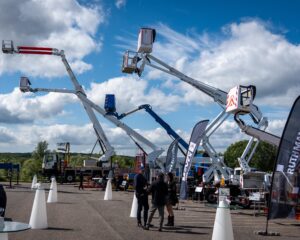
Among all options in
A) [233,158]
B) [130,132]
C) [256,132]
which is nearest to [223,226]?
[256,132]

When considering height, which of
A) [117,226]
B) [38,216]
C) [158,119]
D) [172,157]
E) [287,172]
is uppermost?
[158,119]

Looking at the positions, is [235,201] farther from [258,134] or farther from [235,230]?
[235,230]

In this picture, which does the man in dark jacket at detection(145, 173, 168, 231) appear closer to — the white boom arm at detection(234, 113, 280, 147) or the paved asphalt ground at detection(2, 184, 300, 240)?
the paved asphalt ground at detection(2, 184, 300, 240)

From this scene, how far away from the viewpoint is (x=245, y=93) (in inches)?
749

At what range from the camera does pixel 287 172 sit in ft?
39.4

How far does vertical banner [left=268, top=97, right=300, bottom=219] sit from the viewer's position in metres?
11.9

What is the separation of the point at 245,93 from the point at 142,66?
917 cm

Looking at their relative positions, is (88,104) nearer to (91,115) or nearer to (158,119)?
(91,115)

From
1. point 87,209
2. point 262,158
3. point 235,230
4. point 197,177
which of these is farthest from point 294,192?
point 262,158

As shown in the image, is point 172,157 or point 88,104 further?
point 88,104

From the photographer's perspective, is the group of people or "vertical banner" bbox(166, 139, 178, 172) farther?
"vertical banner" bbox(166, 139, 178, 172)

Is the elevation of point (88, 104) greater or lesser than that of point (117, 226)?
greater

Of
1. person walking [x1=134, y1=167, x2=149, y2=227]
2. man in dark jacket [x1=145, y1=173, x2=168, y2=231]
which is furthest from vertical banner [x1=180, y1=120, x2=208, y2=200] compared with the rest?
man in dark jacket [x1=145, y1=173, x2=168, y2=231]

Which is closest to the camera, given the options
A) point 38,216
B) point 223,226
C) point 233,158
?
point 223,226
